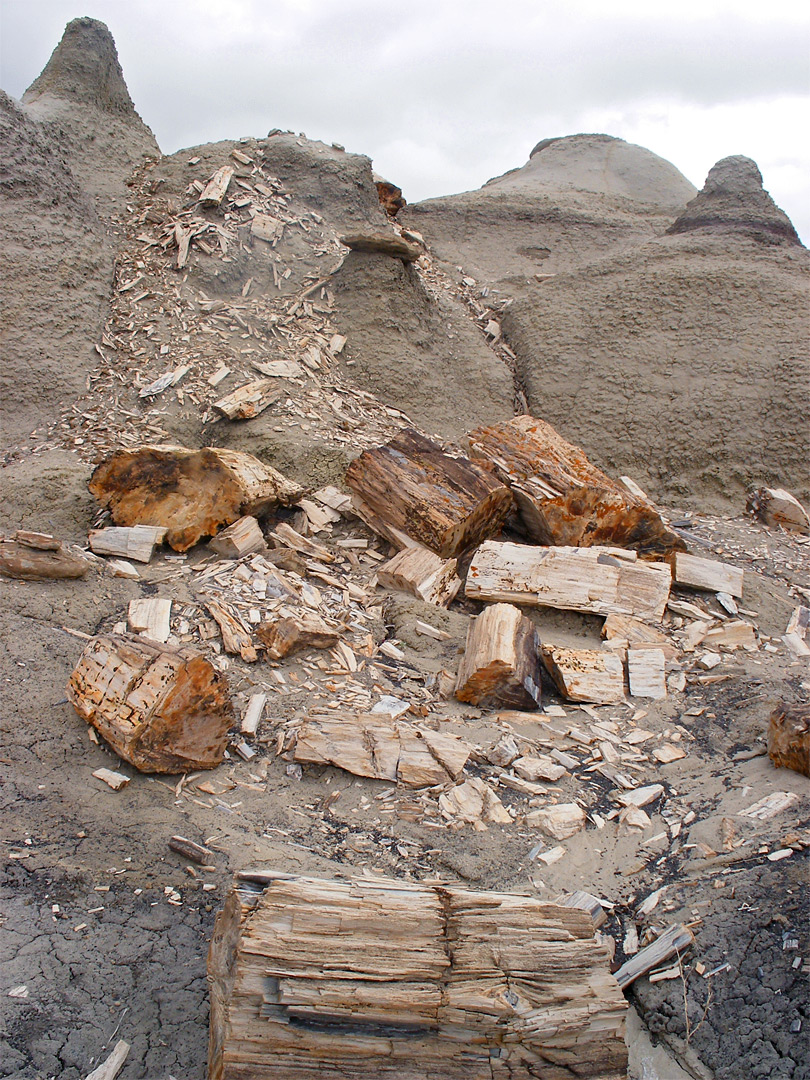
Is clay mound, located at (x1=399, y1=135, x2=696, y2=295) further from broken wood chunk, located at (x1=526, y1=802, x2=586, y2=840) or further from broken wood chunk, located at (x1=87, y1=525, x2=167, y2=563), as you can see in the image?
broken wood chunk, located at (x1=526, y1=802, x2=586, y2=840)

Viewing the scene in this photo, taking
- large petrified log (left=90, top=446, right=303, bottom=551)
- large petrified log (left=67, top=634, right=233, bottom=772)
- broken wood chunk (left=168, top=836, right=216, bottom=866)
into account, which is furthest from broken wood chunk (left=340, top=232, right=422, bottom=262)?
broken wood chunk (left=168, top=836, right=216, bottom=866)

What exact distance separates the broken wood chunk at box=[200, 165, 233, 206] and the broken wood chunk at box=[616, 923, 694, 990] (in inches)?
387

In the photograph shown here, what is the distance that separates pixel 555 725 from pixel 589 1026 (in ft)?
7.11

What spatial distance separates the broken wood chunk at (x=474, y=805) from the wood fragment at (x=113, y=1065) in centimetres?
162

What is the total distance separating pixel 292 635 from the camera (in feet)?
14.2

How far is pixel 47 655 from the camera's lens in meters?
3.97

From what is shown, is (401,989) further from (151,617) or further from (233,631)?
(151,617)

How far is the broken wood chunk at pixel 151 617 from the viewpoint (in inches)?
171

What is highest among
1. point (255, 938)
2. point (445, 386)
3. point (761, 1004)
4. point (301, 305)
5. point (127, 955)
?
point (301, 305)

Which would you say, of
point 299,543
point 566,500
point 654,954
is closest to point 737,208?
point 566,500

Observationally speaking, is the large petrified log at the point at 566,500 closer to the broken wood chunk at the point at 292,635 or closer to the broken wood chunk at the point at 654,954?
the broken wood chunk at the point at 292,635

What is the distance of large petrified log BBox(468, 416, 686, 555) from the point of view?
566 centimetres

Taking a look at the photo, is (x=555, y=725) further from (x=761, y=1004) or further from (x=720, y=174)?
(x=720, y=174)

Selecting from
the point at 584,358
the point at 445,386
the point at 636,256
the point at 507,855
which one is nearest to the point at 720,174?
the point at 636,256
